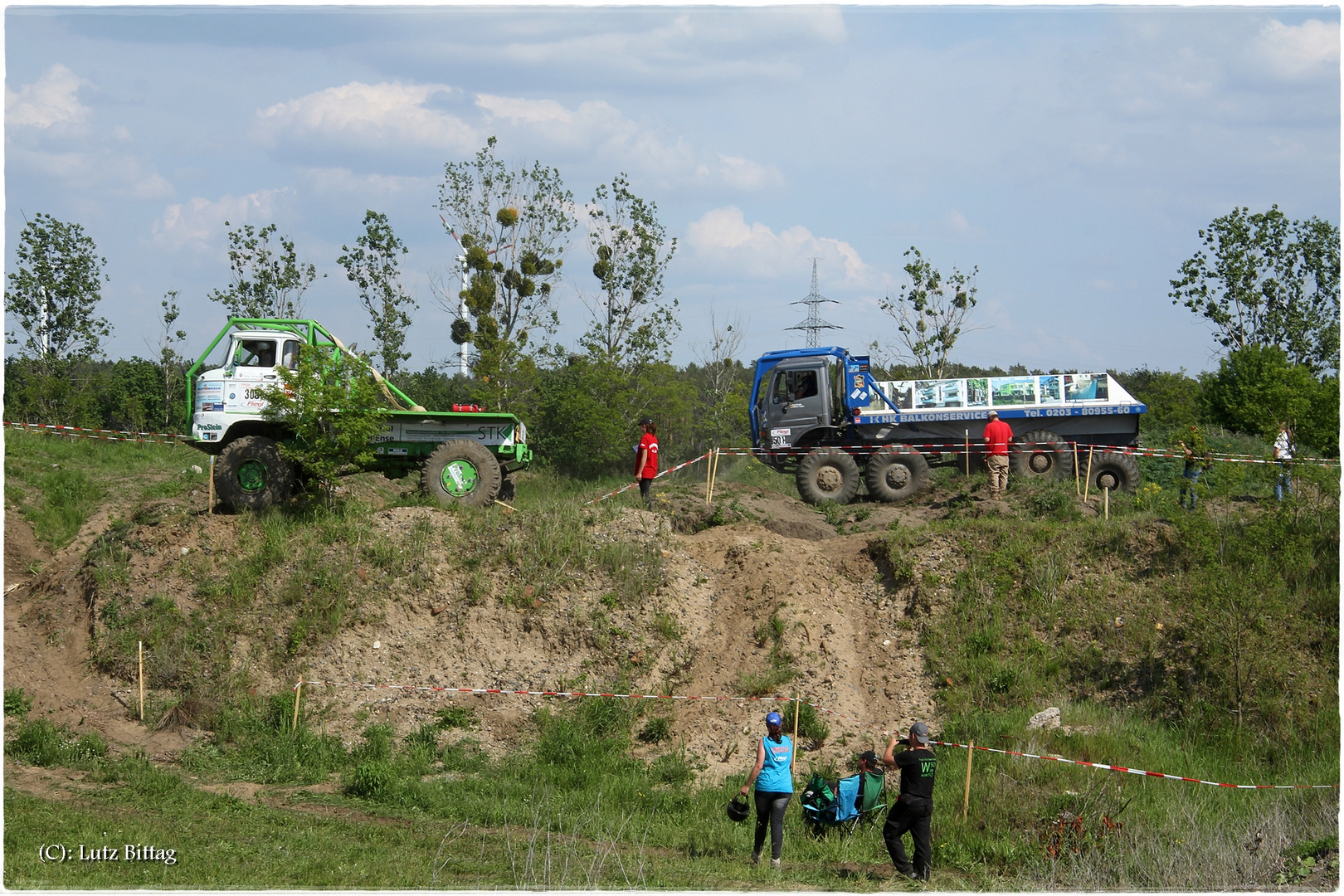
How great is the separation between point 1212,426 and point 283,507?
25.1 meters

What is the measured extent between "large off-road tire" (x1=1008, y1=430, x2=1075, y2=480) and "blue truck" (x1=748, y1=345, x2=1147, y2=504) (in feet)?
0.05

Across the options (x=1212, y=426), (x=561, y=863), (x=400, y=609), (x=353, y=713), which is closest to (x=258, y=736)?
(x=353, y=713)

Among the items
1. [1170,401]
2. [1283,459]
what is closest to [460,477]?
[1283,459]

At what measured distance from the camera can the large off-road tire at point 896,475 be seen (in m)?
18.1

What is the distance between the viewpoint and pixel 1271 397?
18734 millimetres

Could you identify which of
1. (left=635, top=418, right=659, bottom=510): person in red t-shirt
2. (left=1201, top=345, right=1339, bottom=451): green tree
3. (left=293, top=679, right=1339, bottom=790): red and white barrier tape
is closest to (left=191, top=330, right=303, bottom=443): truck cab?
(left=293, top=679, right=1339, bottom=790): red and white barrier tape

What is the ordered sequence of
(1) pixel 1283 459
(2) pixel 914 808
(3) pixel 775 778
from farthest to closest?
(1) pixel 1283 459 → (3) pixel 775 778 → (2) pixel 914 808

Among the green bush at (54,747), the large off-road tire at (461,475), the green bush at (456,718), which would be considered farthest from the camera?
the large off-road tire at (461,475)

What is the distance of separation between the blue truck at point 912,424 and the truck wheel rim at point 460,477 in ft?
19.4

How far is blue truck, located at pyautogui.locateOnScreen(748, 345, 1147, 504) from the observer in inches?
717

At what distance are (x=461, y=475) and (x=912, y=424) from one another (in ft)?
27.2

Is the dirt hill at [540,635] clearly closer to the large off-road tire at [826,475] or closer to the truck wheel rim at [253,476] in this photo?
the truck wheel rim at [253,476]

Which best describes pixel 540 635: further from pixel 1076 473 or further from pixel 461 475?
pixel 1076 473

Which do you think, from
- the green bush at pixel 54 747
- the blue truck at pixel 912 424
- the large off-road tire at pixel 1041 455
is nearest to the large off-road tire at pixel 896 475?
the blue truck at pixel 912 424
